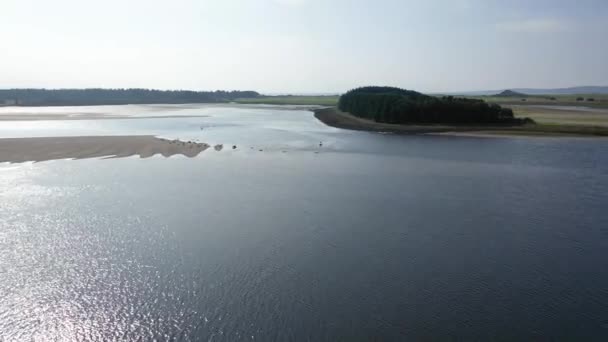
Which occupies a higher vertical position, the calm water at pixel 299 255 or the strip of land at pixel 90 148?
the strip of land at pixel 90 148

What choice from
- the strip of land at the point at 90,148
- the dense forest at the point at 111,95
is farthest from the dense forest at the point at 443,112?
the dense forest at the point at 111,95

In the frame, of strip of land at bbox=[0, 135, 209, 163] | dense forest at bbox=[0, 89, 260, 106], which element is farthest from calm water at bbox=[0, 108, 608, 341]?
dense forest at bbox=[0, 89, 260, 106]

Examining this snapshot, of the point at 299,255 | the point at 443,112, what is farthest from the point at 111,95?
the point at 299,255

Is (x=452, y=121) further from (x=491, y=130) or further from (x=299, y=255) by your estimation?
(x=299, y=255)

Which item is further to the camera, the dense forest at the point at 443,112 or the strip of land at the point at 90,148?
the dense forest at the point at 443,112

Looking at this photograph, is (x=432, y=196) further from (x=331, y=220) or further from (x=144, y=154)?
(x=144, y=154)

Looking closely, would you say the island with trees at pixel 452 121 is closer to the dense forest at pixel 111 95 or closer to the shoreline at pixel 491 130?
the shoreline at pixel 491 130
